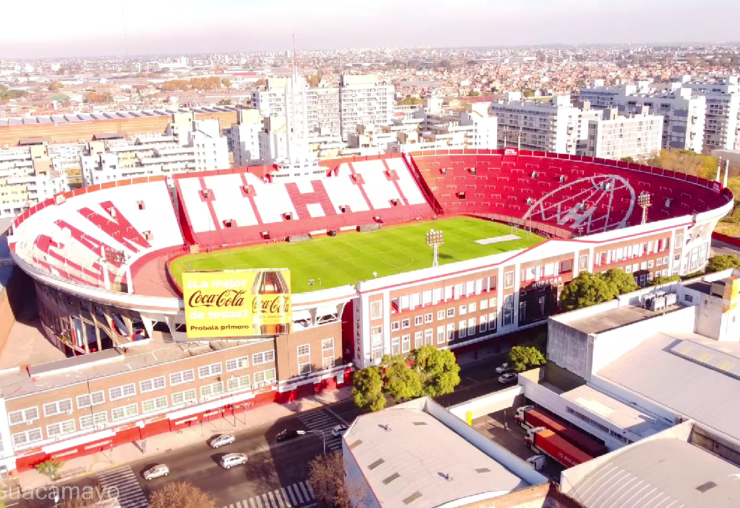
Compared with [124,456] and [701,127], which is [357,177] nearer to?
[124,456]

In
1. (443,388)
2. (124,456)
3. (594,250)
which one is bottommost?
(124,456)

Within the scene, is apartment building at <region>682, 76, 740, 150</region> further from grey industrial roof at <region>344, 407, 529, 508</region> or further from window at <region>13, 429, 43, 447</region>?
window at <region>13, 429, 43, 447</region>

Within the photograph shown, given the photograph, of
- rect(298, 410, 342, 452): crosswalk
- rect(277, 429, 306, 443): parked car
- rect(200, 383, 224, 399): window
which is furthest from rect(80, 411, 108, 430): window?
rect(298, 410, 342, 452): crosswalk

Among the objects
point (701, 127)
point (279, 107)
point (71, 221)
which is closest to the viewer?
point (71, 221)

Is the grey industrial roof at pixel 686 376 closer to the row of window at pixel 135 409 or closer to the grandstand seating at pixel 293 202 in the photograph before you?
the row of window at pixel 135 409

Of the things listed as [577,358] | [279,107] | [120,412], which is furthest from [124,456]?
[279,107]

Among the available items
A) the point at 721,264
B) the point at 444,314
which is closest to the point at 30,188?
the point at 444,314
